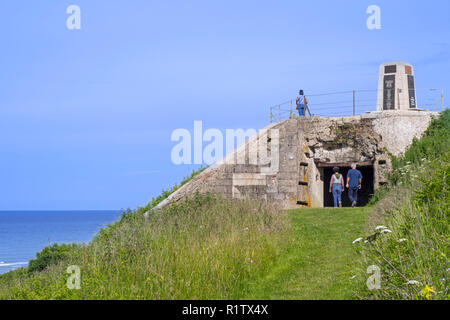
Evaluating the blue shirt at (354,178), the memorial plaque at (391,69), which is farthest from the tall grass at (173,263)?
the memorial plaque at (391,69)

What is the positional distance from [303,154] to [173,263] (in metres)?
12.4

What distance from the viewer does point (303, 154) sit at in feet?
65.0

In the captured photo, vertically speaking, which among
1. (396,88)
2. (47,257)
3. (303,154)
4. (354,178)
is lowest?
(47,257)

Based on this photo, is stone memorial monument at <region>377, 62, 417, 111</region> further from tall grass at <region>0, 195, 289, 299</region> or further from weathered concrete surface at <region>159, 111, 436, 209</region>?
tall grass at <region>0, 195, 289, 299</region>

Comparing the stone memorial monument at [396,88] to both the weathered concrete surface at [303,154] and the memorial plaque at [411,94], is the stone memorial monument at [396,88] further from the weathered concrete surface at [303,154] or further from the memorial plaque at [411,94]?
the weathered concrete surface at [303,154]

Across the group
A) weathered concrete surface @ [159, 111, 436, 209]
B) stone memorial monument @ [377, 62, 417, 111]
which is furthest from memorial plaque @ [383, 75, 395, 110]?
weathered concrete surface @ [159, 111, 436, 209]

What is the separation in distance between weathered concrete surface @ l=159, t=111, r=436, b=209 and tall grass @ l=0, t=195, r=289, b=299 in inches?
264

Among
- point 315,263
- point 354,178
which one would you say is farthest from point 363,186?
point 315,263

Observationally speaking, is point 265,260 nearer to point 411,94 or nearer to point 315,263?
point 315,263

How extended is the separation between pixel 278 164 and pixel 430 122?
20.6ft

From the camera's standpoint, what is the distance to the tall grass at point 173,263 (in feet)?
24.5

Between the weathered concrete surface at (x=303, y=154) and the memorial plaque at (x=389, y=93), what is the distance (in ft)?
7.30
